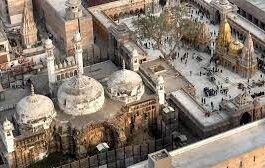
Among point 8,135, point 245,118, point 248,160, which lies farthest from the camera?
→ point 245,118

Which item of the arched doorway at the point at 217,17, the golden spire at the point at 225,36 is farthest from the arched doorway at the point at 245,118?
the arched doorway at the point at 217,17

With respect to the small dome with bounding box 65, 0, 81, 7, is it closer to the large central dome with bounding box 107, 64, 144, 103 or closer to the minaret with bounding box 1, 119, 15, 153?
the large central dome with bounding box 107, 64, 144, 103

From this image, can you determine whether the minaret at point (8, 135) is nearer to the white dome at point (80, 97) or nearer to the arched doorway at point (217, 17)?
the white dome at point (80, 97)

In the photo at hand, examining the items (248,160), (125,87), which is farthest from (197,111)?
(248,160)

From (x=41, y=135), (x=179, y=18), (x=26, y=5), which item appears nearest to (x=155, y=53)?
(x=179, y=18)

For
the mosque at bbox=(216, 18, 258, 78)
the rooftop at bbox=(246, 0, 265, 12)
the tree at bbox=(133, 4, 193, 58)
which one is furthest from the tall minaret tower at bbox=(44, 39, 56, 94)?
the rooftop at bbox=(246, 0, 265, 12)

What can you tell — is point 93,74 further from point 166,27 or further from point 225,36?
point 225,36

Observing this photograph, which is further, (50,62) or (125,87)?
(50,62)
